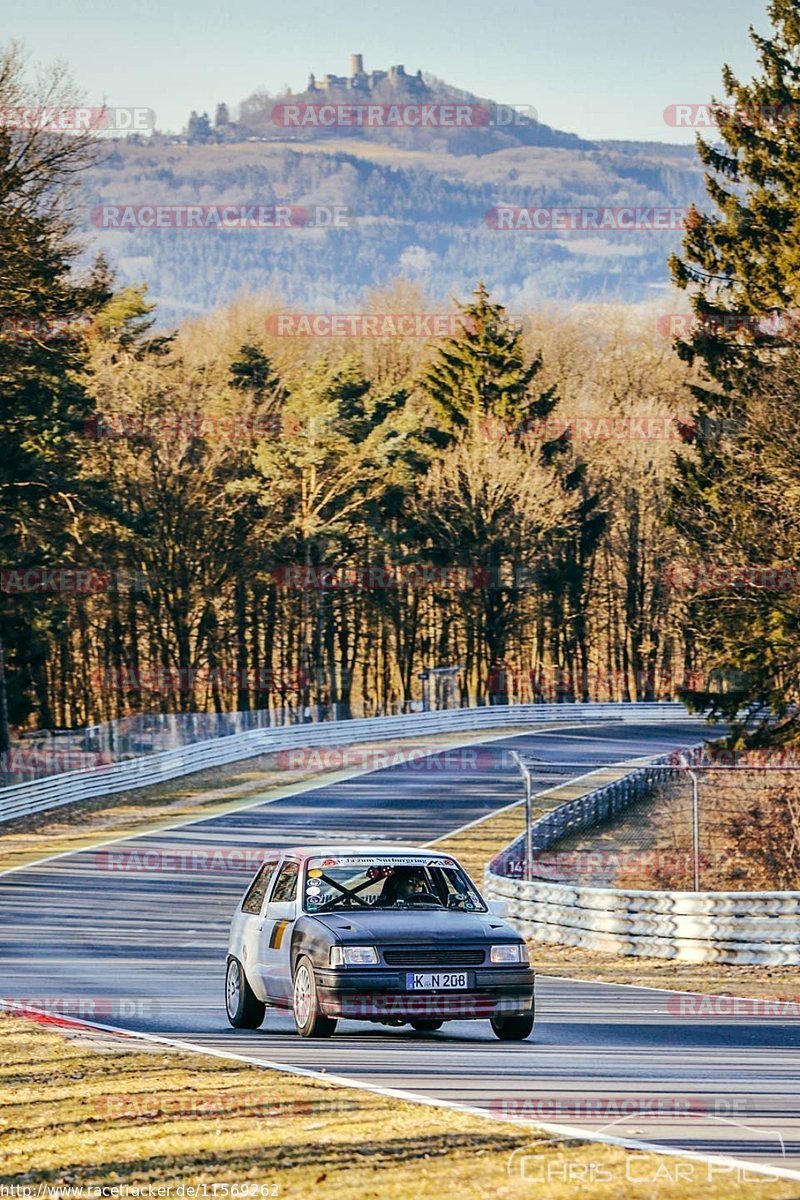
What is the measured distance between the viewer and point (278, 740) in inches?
2212

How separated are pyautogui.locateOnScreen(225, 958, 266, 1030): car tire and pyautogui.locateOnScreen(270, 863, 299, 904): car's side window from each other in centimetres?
71

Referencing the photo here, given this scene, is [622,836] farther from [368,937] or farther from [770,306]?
[368,937]

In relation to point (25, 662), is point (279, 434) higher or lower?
higher

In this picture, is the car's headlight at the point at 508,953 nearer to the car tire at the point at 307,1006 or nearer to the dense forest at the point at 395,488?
the car tire at the point at 307,1006

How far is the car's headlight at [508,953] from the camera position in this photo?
42.7ft

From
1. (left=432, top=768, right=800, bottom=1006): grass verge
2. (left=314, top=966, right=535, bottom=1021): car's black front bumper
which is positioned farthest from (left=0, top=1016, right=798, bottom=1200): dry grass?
(left=432, top=768, right=800, bottom=1006): grass verge

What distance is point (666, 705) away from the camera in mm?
70500

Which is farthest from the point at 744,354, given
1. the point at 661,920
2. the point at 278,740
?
the point at 661,920

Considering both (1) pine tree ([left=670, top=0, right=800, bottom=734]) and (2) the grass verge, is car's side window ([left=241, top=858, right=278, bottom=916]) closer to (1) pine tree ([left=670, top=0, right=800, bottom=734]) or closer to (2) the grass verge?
(2) the grass verge

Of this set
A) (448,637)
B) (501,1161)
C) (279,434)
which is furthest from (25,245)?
(448,637)

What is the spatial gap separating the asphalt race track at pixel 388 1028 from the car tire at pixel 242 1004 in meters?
0.15

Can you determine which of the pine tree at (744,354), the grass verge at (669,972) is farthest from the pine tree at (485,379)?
the grass verge at (669,972)

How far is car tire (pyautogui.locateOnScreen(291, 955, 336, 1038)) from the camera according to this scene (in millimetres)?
13070

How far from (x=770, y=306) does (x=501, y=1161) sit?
36871 mm
